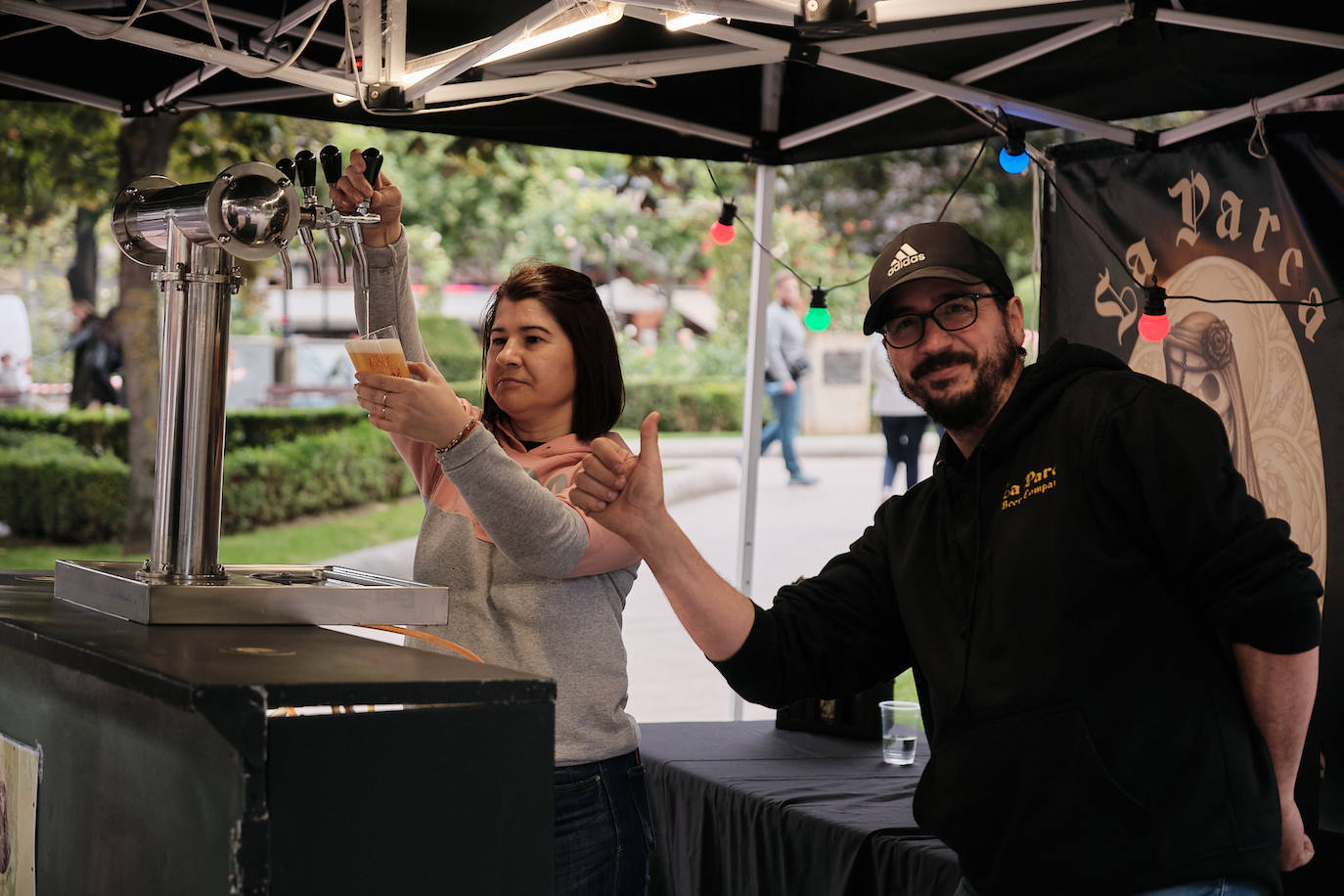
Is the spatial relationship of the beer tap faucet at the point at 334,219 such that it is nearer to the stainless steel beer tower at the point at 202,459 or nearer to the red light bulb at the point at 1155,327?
the stainless steel beer tower at the point at 202,459

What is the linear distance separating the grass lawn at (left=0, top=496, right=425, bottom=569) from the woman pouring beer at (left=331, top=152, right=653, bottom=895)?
699cm

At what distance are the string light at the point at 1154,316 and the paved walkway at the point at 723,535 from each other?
1.73m

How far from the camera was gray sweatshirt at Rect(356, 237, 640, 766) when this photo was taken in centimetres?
160

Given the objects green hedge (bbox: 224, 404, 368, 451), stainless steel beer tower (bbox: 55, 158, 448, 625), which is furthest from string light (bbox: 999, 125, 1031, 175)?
green hedge (bbox: 224, 404, 368, 451)

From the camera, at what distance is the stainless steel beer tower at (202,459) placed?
1262 mm

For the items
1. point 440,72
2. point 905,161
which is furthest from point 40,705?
point 905,161

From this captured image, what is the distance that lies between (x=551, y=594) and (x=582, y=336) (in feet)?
1.26

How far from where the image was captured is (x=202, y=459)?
132cm

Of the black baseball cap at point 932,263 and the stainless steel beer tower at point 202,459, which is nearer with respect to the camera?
the stainless steel beer tower at point 202,459

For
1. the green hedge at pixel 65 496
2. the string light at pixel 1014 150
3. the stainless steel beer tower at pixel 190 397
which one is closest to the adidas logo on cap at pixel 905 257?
the stainless steel beer tower at pixel 190 397

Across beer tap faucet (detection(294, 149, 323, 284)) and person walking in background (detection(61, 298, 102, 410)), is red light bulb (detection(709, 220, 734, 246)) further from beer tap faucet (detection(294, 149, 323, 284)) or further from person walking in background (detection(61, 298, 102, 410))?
person walking in background (detection(61, 298, 102, 410))

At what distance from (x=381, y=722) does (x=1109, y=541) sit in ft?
3.13

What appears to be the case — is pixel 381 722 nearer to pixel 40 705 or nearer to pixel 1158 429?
pixel 40 705

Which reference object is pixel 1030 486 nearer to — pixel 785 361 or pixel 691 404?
pixel 785 361
